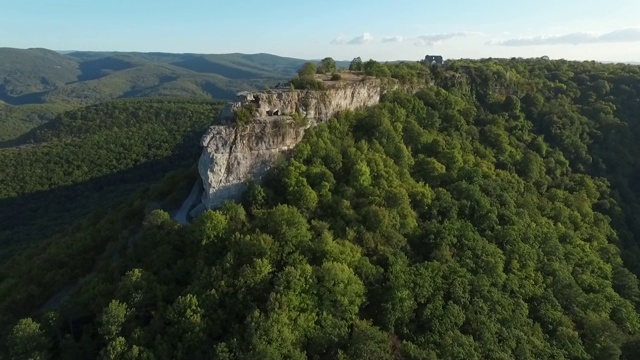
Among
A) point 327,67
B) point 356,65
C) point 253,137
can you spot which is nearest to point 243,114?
point 253,137

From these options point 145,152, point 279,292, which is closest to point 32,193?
point 145,152

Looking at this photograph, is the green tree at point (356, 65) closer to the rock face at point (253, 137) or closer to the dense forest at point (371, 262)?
the dense forest at point (371, 262)

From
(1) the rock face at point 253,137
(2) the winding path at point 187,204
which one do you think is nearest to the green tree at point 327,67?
(1) the rock face at point 253,137

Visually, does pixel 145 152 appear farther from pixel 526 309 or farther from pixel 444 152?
pixel 526 309

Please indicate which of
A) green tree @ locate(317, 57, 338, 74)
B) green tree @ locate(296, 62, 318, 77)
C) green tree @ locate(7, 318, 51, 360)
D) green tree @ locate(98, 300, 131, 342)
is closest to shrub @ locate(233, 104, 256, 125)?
green tree @ locate(296, 62, 318, 77)

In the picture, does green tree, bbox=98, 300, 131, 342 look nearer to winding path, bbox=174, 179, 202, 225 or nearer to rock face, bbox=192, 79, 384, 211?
winding path, bbox=174, 179, 202, 225

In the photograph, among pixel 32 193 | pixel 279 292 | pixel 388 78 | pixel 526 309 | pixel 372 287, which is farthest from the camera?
pixel 32 193

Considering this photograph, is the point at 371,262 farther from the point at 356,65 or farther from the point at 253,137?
the point at 356,65
